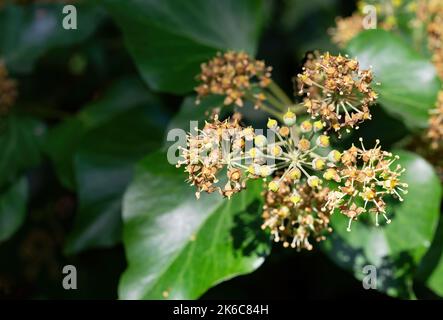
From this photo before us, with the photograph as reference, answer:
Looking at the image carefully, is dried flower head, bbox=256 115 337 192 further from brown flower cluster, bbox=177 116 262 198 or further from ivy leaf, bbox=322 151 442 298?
ivy leaf, bbox=322 151 442 298

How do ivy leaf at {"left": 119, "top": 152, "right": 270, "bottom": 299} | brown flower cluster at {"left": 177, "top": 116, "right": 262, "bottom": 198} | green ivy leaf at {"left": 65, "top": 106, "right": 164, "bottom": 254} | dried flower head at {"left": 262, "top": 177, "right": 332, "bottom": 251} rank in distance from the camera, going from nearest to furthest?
brown flower cluster at {"left": 177, "top": 116, "right": 262, "bottom": 198} → dried flower head at {"left": 262, "top": 177, "right": 332, "bottom": 251} → ivy leaf at {"left": 119, "top": 152, "right": 270, "bottom": 299} → green ivy leaf at {"left": 65, "top": 106, "right": 164, "bottom": 254}

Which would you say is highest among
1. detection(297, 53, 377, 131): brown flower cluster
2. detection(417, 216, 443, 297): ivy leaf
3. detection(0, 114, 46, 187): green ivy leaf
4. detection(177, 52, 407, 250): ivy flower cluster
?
detection(0, 114, 46, 187): green ivy leaf

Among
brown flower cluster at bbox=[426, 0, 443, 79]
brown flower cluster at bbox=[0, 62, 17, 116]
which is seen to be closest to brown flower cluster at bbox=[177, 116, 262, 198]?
brown flower cluster at bbox=[426, 0, 443, 79]

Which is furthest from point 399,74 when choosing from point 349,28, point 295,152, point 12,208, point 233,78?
point 12,208

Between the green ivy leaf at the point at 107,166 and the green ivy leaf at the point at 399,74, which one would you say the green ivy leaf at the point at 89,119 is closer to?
the green ivy leaf at the point at 107,166

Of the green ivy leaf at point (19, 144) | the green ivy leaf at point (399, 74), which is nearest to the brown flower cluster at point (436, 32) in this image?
the green ivy leaf at point (399, 74)
